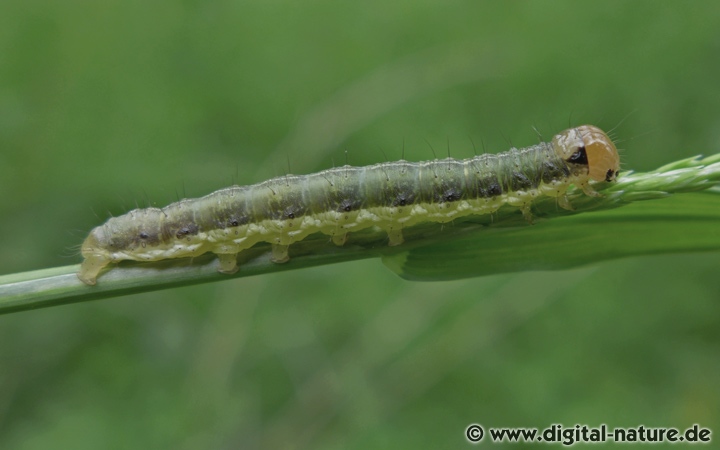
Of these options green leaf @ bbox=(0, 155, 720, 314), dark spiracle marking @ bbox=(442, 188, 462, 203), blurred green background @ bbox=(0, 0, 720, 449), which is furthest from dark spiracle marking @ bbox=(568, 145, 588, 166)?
blurred green background @ bbox=(0, 0, 720, 449)

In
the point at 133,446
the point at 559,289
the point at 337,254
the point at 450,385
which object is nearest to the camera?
the point at 337,254

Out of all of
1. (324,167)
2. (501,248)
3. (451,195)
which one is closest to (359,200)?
(451,195)

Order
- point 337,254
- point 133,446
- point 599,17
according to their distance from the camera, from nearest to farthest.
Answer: point 337,254, point 133,446, point 599,17

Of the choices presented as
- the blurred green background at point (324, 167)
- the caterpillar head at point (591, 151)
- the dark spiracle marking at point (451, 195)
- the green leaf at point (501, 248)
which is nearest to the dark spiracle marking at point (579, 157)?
the caterpillar head at point (591, 151)

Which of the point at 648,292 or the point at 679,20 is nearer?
the point at 648,292

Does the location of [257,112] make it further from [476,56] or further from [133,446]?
[133,446]

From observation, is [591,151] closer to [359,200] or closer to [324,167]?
[359,200]

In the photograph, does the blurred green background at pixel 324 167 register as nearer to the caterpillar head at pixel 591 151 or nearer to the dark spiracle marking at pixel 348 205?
the dark spiracle marking at pixel 348 205

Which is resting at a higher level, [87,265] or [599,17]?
[599,17]

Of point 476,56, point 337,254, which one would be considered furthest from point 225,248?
point 476,56
